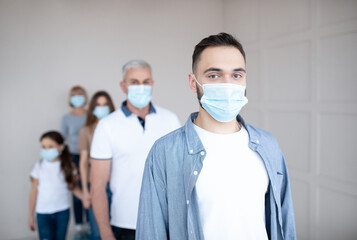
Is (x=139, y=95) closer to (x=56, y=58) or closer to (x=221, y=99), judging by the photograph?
(x=221, y=99)

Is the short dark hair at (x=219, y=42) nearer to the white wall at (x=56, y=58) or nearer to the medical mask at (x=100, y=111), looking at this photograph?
the medical mask at (x=100, y=111)

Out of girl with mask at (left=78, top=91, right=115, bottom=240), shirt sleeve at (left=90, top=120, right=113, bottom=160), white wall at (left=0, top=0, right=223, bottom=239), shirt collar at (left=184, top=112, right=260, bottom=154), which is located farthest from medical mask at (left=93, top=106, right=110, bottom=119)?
shirt collar at (left=184, top=112, right=260, bottom=154)

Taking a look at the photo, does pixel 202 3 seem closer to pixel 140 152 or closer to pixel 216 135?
pixel 140 152

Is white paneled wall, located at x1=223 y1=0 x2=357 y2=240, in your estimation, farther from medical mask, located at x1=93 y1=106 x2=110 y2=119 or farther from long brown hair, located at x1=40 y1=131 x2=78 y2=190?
long brown hair, located at x1=40 y1=131 x2=78 y2=190

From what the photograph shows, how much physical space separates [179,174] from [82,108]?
2.77 metres

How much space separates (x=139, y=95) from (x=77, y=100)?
1.87 m

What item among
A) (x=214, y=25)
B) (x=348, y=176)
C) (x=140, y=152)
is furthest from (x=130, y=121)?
(x=214, y=25)

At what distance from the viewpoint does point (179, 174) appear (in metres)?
1.15

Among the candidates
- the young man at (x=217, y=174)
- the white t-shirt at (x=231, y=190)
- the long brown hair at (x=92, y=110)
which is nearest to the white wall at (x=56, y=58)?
the long brown hair at (x=92, y=110)

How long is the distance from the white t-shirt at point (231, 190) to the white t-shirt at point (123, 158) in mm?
644

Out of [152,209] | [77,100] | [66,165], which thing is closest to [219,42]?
[152,209]

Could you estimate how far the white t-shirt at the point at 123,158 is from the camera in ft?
5.63

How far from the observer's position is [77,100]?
11.6 feet

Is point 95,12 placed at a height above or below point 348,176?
above
